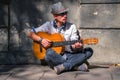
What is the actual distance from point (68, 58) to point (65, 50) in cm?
16

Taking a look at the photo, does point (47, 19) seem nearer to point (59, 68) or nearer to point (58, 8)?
point (58, 8)

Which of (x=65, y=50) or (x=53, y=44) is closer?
(x=53, y=44)

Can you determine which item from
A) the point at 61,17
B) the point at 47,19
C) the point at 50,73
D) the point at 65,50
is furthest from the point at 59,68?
the point at 47,19

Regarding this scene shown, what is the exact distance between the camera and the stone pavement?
271 inches

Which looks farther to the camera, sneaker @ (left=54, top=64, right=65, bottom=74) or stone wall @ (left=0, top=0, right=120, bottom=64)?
stone wall @ (left=0, top=0, right=120, bottom=64)

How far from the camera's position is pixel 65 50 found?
7.36 meters

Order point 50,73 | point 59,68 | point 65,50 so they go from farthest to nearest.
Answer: point 65,50
point 50,73
point 59,68

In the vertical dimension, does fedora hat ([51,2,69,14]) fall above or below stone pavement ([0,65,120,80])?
above

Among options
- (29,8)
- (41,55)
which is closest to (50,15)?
(29,8)

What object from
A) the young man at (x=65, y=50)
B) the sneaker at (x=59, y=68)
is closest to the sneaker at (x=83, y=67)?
the young man at (x=65, y=50)

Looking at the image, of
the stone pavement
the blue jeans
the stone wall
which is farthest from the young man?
the stone wall

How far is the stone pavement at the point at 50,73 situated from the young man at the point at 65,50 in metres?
0.14

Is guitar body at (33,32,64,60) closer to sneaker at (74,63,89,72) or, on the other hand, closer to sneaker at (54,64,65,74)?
sneaker at (54,64,65,74)

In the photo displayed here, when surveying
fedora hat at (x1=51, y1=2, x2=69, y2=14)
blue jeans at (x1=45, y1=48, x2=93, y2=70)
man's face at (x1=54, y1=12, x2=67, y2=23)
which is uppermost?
fedora hat at (x1=51, y1=2, x2=69, y2=14)
